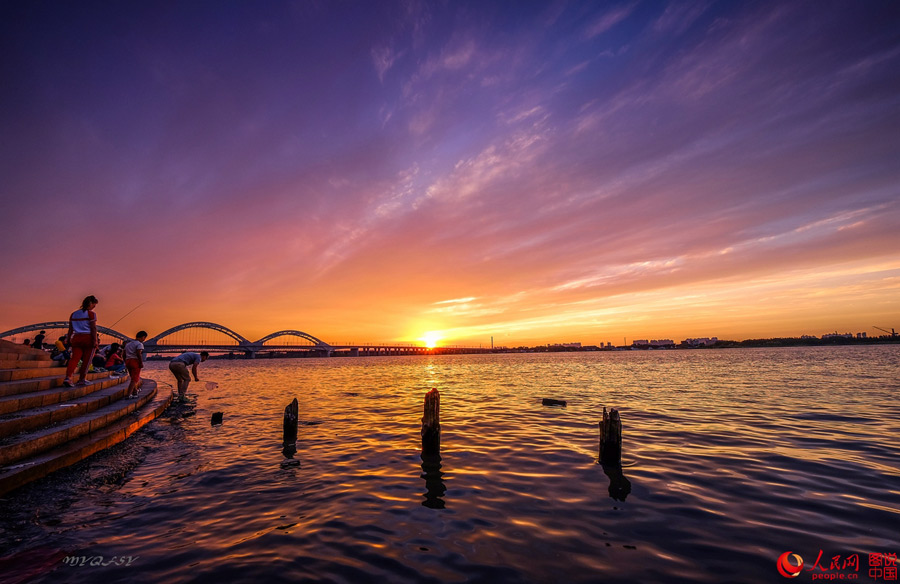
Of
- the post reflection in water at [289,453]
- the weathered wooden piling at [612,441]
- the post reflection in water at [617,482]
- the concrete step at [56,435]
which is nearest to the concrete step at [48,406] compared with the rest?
the concrete step at [56,435]

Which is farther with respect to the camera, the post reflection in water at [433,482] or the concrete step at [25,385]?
the concrete step at [25,385]

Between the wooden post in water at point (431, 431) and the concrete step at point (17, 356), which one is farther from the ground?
the concrete step at point (17, 356)

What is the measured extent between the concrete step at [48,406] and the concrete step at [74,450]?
40 cm

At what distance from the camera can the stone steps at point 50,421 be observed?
22.0 feet

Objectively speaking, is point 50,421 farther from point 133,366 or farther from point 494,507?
point 494,507

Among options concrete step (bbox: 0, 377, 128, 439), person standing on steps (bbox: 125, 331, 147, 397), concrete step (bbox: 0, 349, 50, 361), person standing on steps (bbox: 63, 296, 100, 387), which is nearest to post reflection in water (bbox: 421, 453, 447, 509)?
concrete step (bbox: 0, 377, 128, 439)

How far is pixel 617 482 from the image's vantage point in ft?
A: 24.0

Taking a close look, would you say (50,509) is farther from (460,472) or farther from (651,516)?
(651,516)

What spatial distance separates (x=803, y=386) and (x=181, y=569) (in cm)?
3145

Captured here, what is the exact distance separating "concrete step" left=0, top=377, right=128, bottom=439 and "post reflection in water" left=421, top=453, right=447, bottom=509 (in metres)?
7.93

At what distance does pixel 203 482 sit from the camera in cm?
764

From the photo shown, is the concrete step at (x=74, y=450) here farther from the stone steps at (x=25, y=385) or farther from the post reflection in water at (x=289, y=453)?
the post reflection in water at (x=289, y=453)

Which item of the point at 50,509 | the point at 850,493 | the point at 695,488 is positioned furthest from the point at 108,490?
the point at 850,493

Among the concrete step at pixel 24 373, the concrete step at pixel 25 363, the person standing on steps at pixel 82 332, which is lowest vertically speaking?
the concrete step at pixel 24 373
